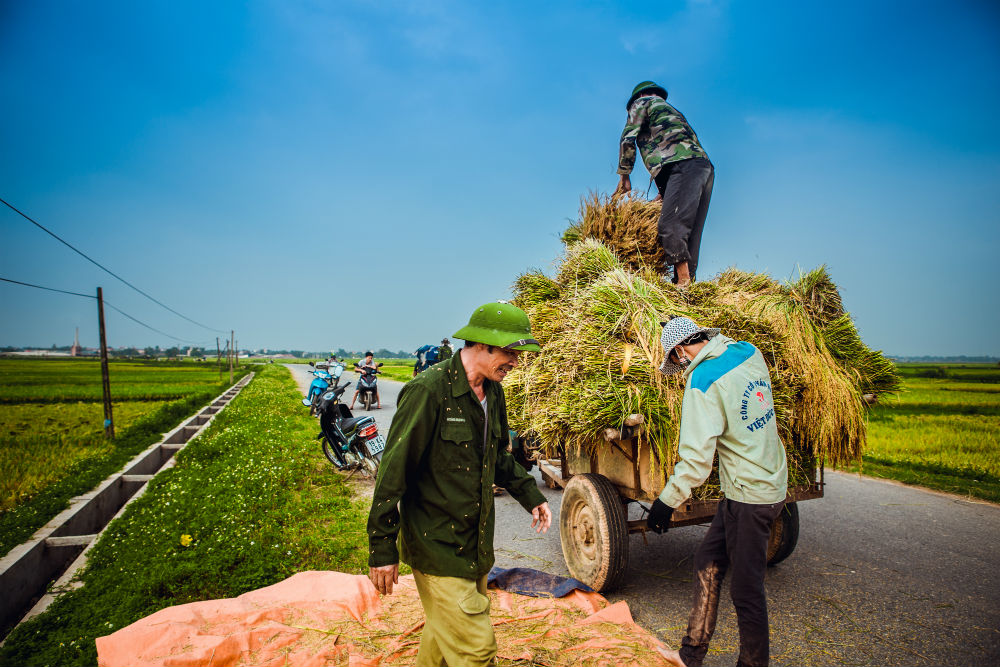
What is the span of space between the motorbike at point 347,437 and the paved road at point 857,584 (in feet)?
7.00

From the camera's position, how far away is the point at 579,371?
361 centimetres

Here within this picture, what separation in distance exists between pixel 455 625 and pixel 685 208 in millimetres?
4082

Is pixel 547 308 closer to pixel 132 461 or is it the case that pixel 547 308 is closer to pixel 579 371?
pixel 579 371

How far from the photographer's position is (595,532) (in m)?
3.60

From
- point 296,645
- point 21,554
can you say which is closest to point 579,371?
point 296,645

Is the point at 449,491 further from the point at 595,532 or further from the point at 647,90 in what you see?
the point at 647,90

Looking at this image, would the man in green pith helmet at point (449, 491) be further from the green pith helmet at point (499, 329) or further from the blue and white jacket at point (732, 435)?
the blue and white jacket at point (732, 435)

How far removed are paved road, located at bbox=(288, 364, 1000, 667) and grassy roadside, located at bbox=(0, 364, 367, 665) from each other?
189 centimetres

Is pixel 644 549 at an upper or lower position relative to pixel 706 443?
lower

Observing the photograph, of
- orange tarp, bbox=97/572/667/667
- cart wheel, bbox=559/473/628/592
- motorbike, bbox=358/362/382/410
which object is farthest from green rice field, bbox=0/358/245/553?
motorbike, bbox=358/362/382/410

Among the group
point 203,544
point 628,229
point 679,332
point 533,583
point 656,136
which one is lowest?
point 533,583

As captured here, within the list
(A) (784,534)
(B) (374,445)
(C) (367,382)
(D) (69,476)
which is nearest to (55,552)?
(B) (374,445)

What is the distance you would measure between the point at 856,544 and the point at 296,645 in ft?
17.0

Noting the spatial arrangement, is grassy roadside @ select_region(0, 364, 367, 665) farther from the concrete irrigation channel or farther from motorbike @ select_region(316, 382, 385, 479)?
motorbike @ select_region(316, 382, 385, 479)
